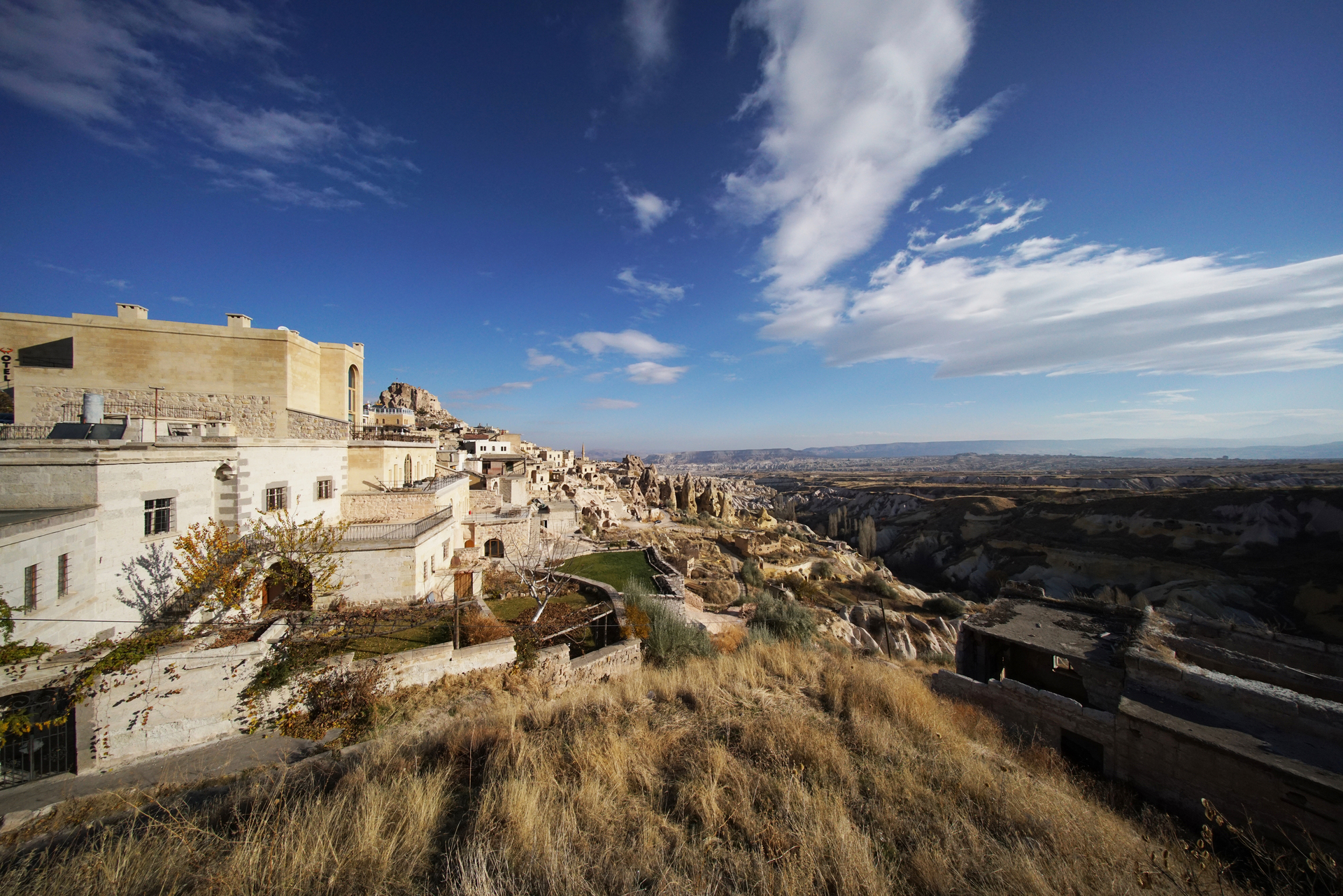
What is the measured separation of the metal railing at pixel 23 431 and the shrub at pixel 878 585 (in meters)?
34.4

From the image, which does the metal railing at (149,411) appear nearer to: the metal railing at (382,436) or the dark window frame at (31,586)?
the metal railing at (382,436)

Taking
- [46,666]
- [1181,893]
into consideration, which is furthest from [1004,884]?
[46,666]

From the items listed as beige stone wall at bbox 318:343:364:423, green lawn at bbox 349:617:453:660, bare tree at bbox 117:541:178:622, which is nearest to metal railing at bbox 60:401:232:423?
beige stone wall at bbox 318:343:364:423

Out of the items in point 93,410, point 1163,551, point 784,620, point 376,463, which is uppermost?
point 93,410

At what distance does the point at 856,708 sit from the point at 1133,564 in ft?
138

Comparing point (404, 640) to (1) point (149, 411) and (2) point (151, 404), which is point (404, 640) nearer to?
(1) point (149, 411)

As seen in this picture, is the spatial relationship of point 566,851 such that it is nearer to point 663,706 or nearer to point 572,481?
point 663,706

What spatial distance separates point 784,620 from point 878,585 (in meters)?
16.9

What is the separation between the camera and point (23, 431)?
464 inches

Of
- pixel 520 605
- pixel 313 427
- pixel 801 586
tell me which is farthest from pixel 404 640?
pixel 801 586

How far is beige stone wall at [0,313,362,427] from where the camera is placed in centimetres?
1325

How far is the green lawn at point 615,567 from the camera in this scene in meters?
17.6

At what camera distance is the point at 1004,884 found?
3.20 metres

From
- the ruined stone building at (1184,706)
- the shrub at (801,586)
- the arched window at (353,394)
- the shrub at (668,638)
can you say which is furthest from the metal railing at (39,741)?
the shrub at (801,586)
